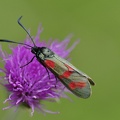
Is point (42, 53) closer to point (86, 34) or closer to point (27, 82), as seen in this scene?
point (27, 82)

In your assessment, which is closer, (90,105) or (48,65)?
(48,65)

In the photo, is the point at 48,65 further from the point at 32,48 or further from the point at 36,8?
the point at 36,8

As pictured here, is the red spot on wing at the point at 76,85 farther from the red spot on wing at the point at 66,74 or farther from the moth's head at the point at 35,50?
the moth's head at the point at 35,50

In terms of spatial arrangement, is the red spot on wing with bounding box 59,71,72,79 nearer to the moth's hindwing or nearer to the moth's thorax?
the moth's hindwing

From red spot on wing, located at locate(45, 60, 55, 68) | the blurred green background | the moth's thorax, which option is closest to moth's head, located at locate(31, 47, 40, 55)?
the moth's thorax

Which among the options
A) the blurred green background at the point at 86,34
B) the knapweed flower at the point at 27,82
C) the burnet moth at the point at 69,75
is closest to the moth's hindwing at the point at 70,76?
the burnet moth at the point at 69,75

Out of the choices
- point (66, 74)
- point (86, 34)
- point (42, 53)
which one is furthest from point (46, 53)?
point (86, 34)

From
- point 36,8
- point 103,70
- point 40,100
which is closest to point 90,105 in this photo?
point 103,70

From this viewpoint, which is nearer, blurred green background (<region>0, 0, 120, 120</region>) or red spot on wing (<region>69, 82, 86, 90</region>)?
red spot on wing (<region>69, 82, 86, 90</region>)
